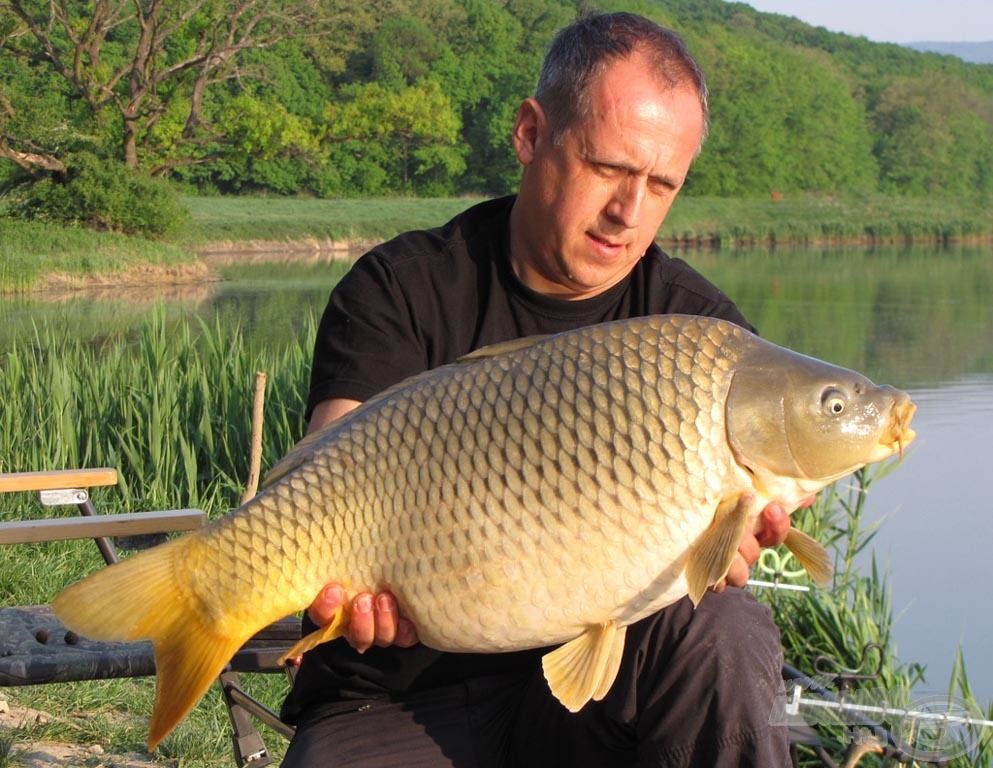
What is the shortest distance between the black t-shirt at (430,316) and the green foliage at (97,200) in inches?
686

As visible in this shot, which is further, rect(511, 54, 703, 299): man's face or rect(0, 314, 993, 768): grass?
rect(0, 314, 993, 768): grass

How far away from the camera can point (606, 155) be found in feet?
5.56

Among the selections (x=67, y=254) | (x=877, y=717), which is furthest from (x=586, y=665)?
(x=67, y=254)

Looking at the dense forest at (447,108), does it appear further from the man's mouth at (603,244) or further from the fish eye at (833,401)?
the fish eye at (833,401)

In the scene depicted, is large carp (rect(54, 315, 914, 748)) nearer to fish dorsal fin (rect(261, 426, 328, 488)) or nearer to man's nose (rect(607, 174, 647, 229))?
fish dorsal fin (rect(261, 426, 328, 488))

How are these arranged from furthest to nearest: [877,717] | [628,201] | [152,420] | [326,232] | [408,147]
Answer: [408,147], [326,232], [152,420], [877,717], [628,201]

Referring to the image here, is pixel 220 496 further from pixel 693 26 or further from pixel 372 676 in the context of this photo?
pixel 693 26

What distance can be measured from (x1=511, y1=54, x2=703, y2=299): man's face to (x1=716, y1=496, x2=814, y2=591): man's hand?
1.61 feet

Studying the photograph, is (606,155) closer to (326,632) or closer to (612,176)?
(612,176)

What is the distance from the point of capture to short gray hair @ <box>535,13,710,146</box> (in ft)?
5.68

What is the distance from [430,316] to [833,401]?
2.04 feet

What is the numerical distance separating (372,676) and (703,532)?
1.73ft

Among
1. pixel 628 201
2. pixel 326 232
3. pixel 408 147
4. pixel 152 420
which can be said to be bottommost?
pixel 408 147

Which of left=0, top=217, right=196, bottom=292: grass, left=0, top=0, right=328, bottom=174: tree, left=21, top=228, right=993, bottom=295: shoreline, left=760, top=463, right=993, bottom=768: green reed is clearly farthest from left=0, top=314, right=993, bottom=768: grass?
left=0, top=0, right=328, bottom=174: tree
